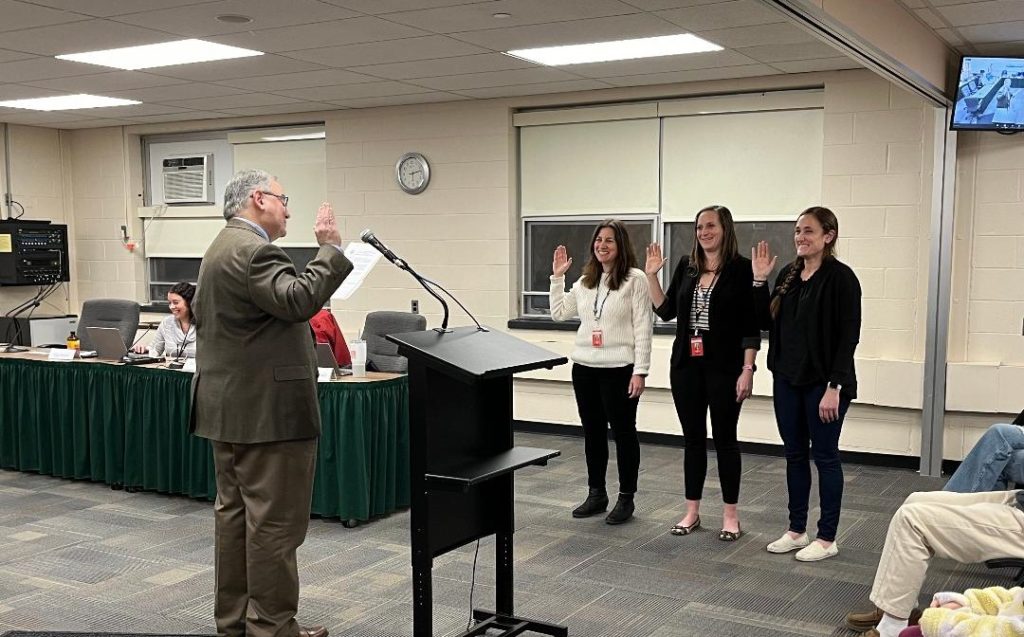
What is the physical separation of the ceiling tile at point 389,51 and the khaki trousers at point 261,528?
284 centimetres

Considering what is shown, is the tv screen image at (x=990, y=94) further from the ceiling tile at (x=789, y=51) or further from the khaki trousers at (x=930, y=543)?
the khaki trousers at (x=930, y=543)

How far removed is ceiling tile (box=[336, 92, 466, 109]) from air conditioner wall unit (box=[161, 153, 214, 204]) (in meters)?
1.85

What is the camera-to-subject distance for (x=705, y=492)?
555 cm

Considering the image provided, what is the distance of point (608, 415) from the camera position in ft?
15.8

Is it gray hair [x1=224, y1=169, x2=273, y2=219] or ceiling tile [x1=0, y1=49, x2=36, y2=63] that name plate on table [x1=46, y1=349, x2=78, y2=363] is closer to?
ceiling tile [x1=0, y1=49, x2=36, y2=63]

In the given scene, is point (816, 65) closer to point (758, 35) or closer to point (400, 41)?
point (758, 35)

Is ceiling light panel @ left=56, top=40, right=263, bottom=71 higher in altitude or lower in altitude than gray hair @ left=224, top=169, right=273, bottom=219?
higher

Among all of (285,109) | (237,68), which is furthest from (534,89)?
(285,109)

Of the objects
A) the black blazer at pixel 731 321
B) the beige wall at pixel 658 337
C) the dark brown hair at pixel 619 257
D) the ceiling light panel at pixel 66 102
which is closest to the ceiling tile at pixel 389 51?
the dark brown hair at pixel 619 257

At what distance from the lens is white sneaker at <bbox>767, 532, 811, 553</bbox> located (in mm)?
4402

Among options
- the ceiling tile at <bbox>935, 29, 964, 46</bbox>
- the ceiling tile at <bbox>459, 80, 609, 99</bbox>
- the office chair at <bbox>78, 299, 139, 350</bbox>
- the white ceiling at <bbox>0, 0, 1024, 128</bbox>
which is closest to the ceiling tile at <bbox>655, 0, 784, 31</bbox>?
the white ceiling at <bbox>0, 0, 1024, 128</bbox>

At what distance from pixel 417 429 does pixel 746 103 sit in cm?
435

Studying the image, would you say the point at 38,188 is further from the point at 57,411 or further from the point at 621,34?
the point at 621,34

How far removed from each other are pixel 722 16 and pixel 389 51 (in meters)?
1.87
